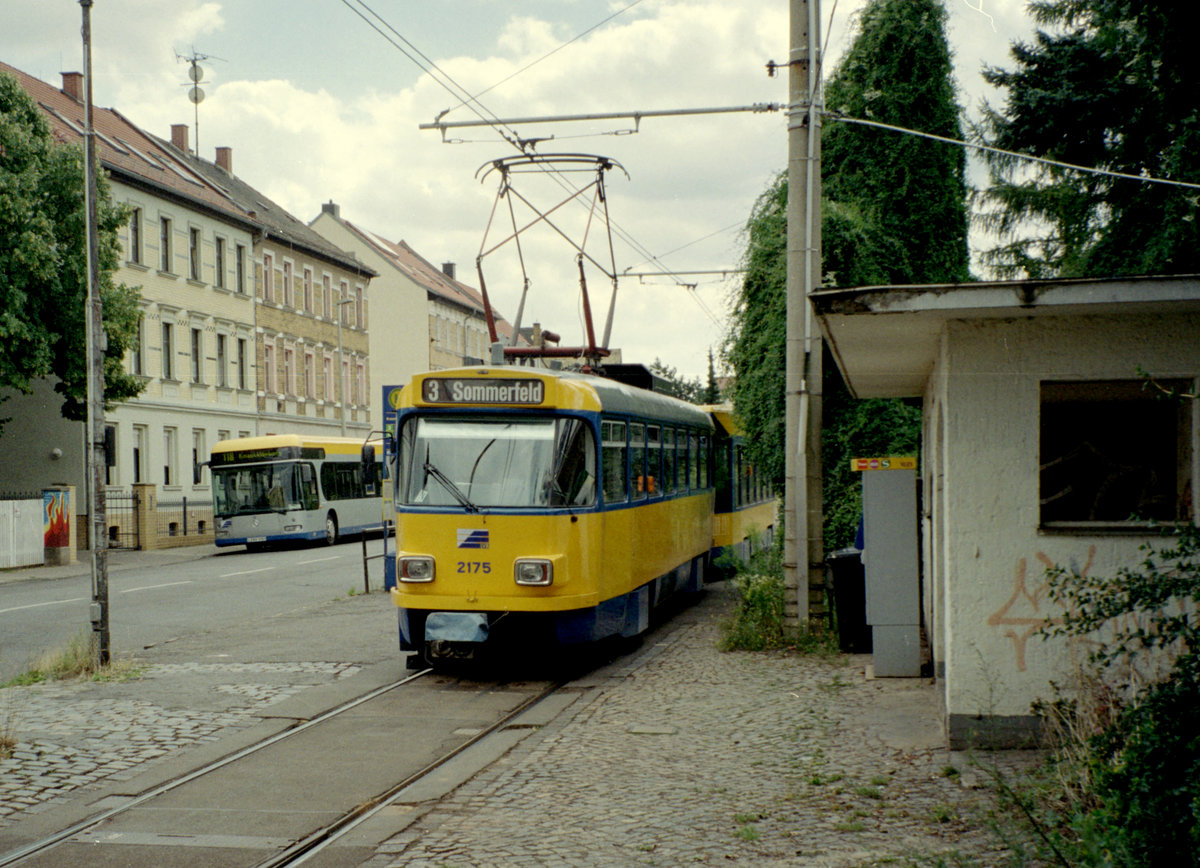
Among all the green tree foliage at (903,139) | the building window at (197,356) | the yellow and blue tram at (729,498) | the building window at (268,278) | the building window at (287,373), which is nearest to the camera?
the green tree foliage at (903,139)

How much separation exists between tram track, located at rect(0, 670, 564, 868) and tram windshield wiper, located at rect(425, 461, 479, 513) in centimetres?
193

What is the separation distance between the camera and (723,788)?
7.50 meters

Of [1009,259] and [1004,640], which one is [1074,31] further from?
[1004,640]

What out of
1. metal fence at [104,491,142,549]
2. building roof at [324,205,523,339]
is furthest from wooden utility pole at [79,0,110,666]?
building roof at [324,205,523,339]

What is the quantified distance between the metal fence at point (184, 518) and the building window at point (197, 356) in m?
4.89

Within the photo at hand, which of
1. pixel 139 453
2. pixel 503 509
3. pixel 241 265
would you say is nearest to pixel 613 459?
pixel 503 509

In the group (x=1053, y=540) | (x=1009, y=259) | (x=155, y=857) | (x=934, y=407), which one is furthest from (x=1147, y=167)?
(x=155, y=857)

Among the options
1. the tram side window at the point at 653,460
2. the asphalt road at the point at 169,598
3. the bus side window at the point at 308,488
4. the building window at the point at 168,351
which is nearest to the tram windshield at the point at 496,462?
the tram side window at the point at 653,460

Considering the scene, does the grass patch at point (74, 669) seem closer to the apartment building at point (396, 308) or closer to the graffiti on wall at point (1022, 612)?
the graffiti on wall at point (1022, 612)

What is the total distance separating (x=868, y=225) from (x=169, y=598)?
1261 cm

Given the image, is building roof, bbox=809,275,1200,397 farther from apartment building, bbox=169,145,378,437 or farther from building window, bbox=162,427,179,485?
apartment building, bbox=169,145,378,437

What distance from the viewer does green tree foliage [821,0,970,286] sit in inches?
688

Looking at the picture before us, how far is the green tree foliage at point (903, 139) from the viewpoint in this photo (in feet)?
57.3

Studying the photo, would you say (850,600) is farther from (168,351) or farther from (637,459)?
(168,351)
